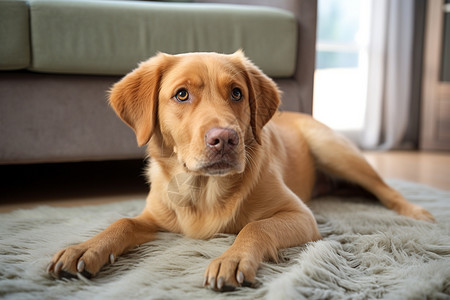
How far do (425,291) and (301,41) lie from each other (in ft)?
7.83

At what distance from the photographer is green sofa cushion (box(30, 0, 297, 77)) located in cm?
263

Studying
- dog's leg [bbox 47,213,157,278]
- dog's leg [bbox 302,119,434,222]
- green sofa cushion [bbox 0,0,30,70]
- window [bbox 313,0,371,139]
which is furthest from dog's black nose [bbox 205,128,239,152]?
window [bbox 313,0,371,139]

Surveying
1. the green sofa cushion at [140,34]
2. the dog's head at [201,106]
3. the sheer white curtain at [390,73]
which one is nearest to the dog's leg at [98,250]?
the dog's head at [201,106]

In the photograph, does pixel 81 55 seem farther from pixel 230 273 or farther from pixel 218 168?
pixel 230 273

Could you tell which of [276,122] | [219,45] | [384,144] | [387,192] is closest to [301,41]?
[219,45]

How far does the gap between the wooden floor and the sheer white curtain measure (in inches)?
49.9

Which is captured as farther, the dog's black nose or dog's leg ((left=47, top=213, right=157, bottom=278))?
the dog's black nose

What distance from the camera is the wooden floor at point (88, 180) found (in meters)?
2.86

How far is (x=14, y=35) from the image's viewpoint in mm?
2531

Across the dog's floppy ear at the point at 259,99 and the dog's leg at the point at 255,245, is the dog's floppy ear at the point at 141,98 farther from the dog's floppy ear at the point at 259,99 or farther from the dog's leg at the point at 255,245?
the dog's leg at the point at 255,245

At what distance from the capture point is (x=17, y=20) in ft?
8.32

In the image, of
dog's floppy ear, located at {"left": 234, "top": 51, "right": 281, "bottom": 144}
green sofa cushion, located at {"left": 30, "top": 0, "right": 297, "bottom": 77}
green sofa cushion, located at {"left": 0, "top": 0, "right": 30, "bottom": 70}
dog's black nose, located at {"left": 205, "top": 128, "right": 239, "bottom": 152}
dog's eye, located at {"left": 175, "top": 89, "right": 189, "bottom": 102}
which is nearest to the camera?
dog's black nose, located at {"left": 205, "top": 128, "right": 239, "bottom": 152}

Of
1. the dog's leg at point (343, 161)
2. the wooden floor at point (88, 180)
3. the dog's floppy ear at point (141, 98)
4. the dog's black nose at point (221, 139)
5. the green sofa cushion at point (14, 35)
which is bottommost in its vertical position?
the wooden floor at point (88, 180)

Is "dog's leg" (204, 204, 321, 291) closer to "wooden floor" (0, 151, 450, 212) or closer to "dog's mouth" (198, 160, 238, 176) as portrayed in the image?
"dog's mouth" (198, 160, 238, 176)
